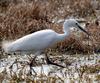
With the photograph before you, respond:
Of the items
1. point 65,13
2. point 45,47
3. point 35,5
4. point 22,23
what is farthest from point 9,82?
point 65,13

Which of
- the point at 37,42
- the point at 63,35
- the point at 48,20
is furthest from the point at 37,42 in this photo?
the point at 48,20

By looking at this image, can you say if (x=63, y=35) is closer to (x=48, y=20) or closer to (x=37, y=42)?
(x=37, y=42)

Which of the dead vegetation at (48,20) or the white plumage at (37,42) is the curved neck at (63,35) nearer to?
the white plumage at (37,42)

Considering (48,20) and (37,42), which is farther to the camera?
(48,20)

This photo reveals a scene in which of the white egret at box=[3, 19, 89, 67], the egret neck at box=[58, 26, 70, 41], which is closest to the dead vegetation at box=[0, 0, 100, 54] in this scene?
the egret neck at box=[58, 26, 70, 41]

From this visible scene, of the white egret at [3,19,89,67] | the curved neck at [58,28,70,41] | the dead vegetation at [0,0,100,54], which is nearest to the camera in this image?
the white egret at [3,19,89,67]

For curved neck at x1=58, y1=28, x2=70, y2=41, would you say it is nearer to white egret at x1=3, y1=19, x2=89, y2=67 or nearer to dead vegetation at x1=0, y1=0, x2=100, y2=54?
white egret at x1=3, y1=19, x2=89, y2=67

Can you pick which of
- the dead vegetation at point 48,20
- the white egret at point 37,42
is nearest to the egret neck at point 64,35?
the white egret at point 37,42

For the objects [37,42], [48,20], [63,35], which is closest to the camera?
[37,42]

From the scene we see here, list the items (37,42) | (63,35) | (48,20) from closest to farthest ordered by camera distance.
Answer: (37,42), (63,35), (48,20)

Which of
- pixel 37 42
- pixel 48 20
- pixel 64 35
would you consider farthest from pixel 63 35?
pixel 48 20

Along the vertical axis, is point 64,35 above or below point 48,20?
below

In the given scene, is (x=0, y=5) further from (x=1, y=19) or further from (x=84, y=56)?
(x=84, y=56)

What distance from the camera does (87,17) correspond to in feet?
47.1
